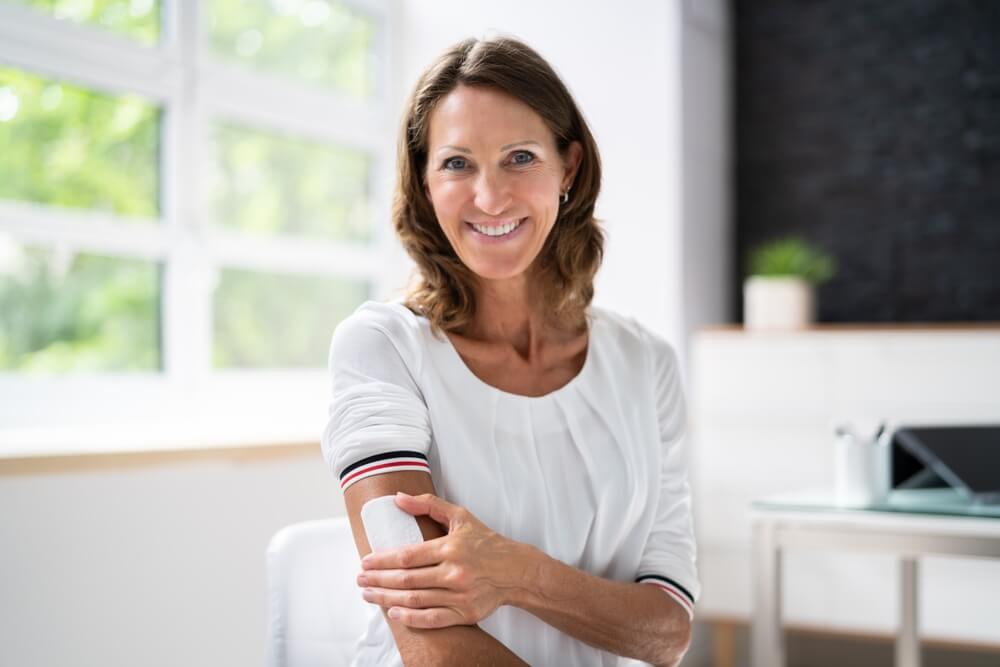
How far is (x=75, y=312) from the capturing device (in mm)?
2977

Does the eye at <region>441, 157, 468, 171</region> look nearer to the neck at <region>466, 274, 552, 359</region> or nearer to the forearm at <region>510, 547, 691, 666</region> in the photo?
the neck at <region>466, 274, 552, 359</region>

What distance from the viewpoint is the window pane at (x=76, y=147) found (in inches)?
111

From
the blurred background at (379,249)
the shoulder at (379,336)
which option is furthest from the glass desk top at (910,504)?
the blurred background at (379,249)

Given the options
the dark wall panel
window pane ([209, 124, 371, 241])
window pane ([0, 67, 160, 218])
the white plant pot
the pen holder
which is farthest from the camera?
the dark wall panel

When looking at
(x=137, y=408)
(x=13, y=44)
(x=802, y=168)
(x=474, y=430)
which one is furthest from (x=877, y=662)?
(x=13, y=44)

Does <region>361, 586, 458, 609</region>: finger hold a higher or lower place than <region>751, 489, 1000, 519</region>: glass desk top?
higher

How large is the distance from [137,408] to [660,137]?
6.33ft

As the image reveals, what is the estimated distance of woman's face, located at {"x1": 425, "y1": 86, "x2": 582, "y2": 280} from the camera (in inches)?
58.9

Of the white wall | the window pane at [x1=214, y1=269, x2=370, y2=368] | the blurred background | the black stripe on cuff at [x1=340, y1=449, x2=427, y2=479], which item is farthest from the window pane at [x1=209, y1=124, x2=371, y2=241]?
the black stripe on cuff at [x1=340, y1=449, x2=427, y2=479]

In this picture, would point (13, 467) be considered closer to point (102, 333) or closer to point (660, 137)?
point (102, 333)

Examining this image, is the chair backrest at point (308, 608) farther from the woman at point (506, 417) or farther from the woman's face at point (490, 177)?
the woman's face at point (490, 177)

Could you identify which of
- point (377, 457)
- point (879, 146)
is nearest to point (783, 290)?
point (879, 146)

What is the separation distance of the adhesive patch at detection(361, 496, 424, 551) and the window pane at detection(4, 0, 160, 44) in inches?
82.1

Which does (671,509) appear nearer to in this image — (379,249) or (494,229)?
(494,229)
